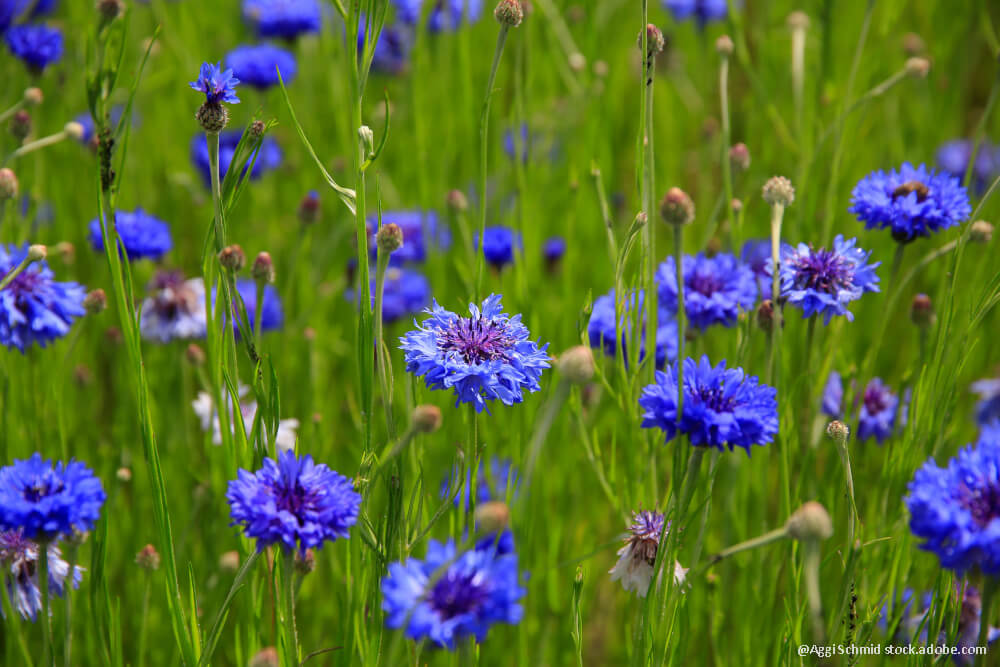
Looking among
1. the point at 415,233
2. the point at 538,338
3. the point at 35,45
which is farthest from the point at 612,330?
the point at 35,45

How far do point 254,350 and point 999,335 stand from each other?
1.62 meters

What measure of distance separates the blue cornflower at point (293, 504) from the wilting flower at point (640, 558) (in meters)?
0.41

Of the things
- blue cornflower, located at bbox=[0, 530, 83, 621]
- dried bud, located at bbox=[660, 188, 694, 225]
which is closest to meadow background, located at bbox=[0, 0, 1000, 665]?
blue cornflower, located at bbox=[0, 530, 83, 621]

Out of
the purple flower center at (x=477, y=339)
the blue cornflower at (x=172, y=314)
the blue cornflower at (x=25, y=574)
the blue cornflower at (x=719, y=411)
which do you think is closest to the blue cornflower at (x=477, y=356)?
the purple flower center at (x=477, y=339)

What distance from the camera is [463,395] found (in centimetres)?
94

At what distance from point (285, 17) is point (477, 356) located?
160 centimetres

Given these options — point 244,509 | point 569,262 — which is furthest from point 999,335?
point 244,509

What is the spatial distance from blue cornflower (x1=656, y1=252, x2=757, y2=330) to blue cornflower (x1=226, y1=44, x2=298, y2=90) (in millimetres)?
1146

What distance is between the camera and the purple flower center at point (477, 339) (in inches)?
38.6

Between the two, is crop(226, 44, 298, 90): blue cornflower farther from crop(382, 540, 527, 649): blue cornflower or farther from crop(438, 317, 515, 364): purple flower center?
crop(382, 540, 527, 649): blue cornflower

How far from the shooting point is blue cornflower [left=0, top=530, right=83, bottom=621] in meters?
1.08

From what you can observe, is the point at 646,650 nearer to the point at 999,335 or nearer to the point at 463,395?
the point at 463,395

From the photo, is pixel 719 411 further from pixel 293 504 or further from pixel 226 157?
pixel 226 157

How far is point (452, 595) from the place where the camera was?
2.44 ft
